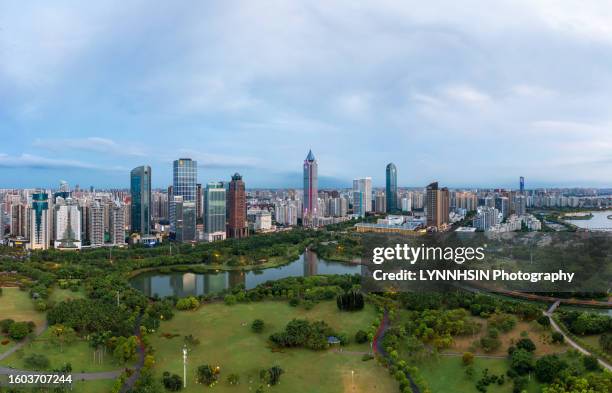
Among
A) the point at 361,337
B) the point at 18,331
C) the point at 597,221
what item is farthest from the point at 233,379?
the point at 597,221

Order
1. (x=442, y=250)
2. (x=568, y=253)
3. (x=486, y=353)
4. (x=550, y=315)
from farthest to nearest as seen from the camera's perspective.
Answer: (x=568, y=253) < (x=550, y=315) < (x=442, y=250) < (x=486, y=353)

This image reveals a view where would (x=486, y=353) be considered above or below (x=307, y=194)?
below

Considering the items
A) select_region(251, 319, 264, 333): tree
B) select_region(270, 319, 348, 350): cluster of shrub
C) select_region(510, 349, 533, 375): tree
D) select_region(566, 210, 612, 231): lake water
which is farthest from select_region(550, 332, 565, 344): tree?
select_region(566, 210, 612, 231): lake water

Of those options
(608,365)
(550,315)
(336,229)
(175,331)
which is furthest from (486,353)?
(336,229)

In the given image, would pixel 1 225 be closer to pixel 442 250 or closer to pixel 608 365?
pixel 442 250

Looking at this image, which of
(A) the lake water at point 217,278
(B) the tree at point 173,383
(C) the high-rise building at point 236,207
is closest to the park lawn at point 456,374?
(B) the tree at point 173,383

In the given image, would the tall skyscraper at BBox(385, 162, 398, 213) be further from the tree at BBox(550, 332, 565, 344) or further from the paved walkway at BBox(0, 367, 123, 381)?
the paved walkway at BBox(0, 367, 123, 381)

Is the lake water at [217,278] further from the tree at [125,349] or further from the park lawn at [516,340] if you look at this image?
the park lawn at [516,340]
